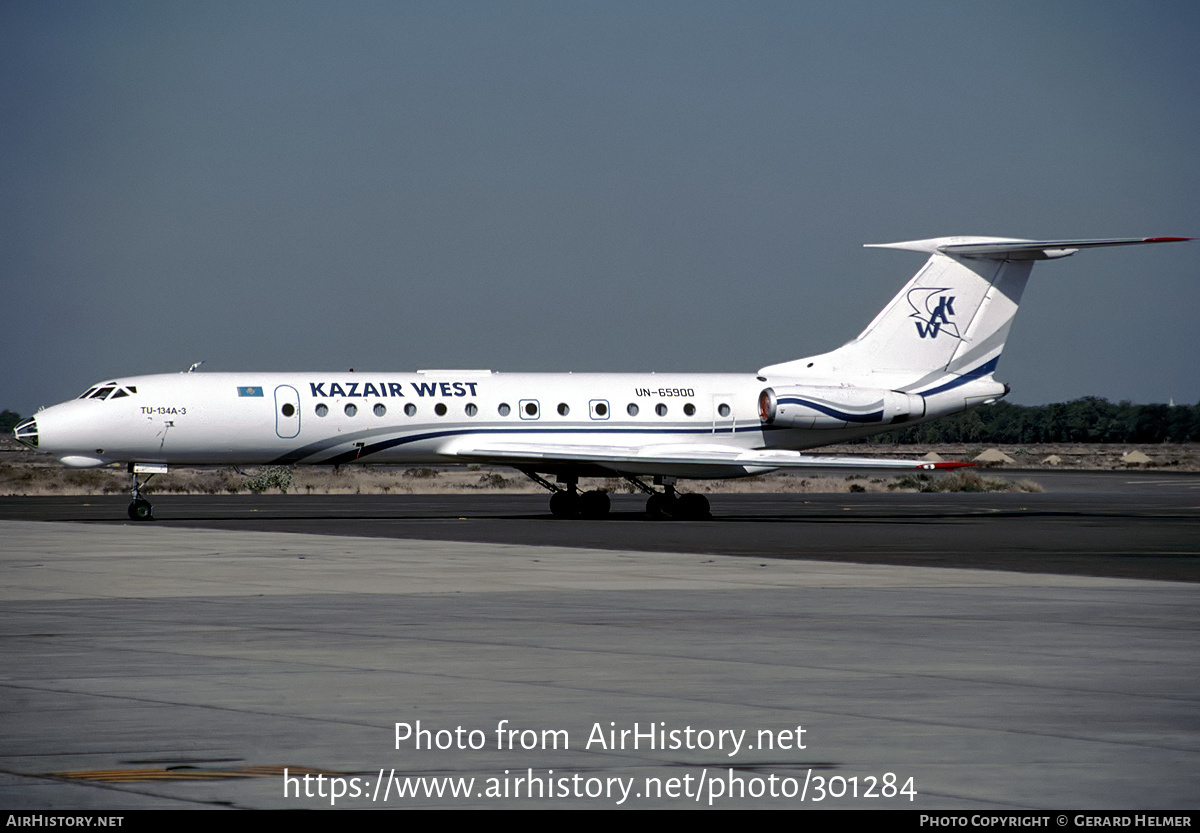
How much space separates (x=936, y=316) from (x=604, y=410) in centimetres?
806

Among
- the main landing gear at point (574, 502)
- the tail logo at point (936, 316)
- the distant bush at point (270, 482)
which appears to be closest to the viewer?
the main landing gear at point (574, 502)

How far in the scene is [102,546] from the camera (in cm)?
2470

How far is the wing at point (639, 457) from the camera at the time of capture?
34969mm

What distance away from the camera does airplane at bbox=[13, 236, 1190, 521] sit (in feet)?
112

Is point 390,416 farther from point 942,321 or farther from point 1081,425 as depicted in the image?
point 1081,425

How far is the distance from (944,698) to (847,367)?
28.8 m

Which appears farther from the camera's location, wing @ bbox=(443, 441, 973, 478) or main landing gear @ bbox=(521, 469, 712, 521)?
main landing gear @ bbox=(521, 469, 712, 521)

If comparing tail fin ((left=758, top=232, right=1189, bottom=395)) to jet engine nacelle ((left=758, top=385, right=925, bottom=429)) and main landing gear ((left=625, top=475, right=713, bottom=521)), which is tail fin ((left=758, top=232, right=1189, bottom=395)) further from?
main landing gear ((left=625, top=475, right=713, bottom=521))

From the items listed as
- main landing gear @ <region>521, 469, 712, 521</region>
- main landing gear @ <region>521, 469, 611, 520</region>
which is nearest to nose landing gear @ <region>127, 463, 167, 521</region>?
main landing gear @ <region>521, 469, 712, 521</region>

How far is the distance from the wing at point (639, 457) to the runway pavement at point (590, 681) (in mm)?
11819

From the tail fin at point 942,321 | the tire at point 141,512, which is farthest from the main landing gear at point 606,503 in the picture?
the tire at point 141,512

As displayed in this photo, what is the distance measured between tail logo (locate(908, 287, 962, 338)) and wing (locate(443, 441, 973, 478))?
4.22m

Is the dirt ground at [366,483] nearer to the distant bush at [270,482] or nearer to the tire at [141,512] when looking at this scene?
the distant bush at [270,482]

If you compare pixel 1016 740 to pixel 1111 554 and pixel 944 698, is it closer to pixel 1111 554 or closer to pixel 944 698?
pixel 944 698
